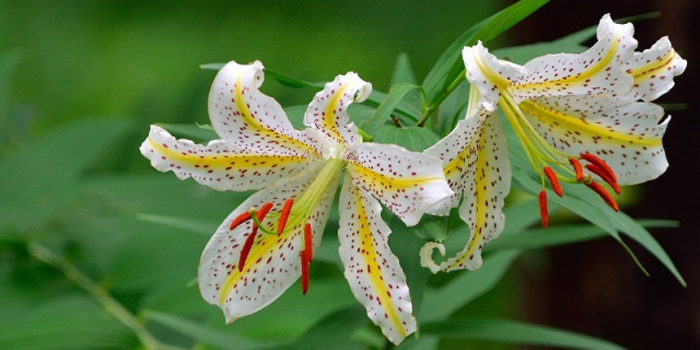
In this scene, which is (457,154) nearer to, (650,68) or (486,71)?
(486,71)

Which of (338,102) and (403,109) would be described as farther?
(403,109)

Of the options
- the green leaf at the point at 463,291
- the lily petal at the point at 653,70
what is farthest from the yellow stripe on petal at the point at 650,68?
the green leaf at the point at 463,291

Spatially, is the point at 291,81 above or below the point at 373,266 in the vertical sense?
above

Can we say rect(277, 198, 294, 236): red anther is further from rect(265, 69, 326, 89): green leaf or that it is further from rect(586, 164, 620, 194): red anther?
rect(586, 164, 620, 194): red anther

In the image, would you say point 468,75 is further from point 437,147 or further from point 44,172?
point 44,172

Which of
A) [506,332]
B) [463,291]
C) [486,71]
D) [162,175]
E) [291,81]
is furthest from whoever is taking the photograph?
[162,175]

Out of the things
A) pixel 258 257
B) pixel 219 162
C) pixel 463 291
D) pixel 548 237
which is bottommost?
pixel 463 291

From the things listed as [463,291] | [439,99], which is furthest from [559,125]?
[463,291]

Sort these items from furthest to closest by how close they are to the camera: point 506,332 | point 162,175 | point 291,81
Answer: point 162,175 < point 506,332 < point 291,81
